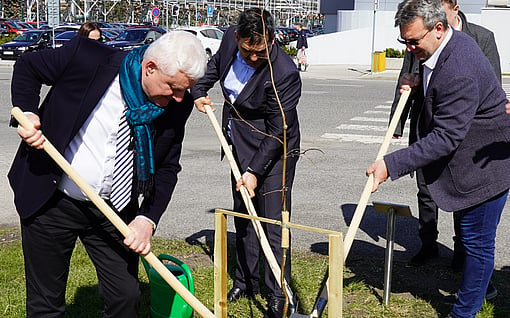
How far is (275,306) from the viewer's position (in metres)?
4.38

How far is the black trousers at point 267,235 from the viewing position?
14.5 feet

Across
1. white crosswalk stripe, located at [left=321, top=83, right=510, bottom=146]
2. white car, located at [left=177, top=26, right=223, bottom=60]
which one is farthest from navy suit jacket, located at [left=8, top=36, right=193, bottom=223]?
white car, located at [left=177, top=26, right=223, bottom=60]

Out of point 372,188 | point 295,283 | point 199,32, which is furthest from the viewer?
point 199,32

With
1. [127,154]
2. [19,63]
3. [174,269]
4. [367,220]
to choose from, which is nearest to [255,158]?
[174,269]

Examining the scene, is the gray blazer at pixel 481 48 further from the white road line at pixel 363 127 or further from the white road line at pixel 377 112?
the white road line at pixel 377 112

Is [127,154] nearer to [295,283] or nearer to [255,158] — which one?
[255,158]

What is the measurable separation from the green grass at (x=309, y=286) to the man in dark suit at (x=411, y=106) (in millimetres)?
133

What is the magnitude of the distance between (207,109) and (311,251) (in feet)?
6.18

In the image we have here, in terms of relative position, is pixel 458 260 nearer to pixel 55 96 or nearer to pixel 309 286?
pixel 309 286

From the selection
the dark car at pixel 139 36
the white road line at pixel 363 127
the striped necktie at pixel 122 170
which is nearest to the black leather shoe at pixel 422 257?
the striped necktie at pixel 122 170

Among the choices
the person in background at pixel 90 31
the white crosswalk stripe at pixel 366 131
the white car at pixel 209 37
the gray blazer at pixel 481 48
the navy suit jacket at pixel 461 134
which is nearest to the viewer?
the navy suit jacket at pixel 461 134

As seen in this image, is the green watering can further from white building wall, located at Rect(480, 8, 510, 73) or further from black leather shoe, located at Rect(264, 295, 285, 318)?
white building wall, located at Rect(480, 8, 510, 73)

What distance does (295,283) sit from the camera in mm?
4906

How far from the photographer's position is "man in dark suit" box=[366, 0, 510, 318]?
11.9 ft
